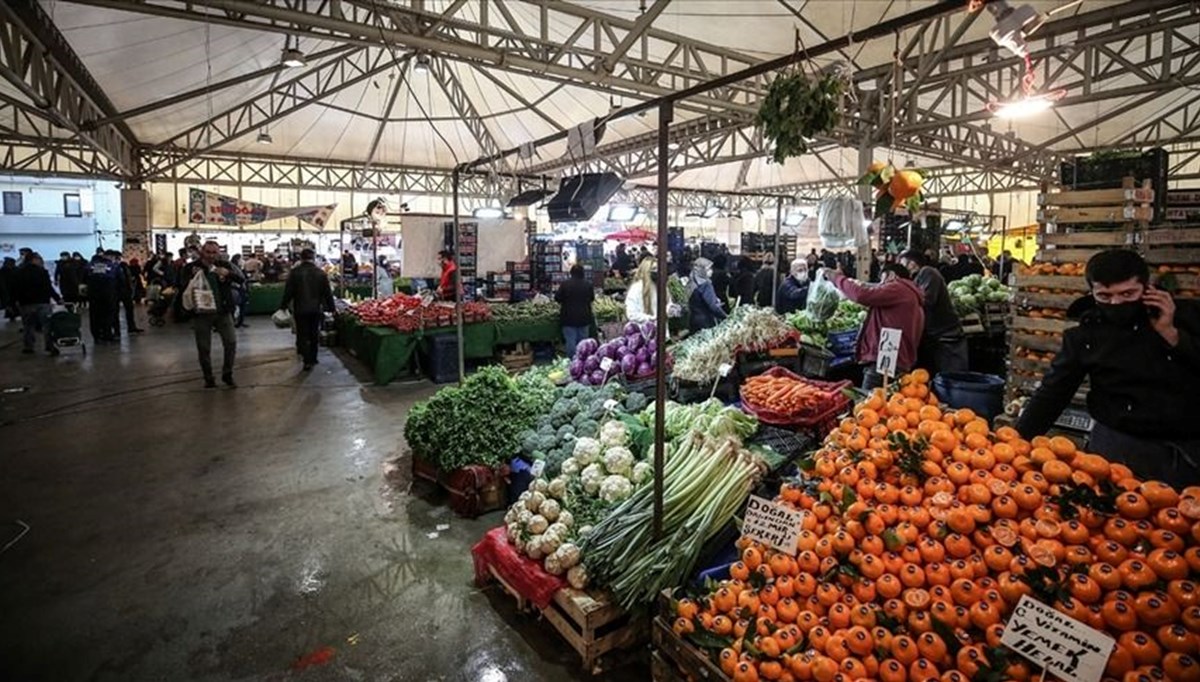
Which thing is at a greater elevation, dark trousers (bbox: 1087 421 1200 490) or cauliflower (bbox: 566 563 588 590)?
dark trousers (bbox: 1087 421 1200 490)

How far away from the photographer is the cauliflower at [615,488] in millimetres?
3426

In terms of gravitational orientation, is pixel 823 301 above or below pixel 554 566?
above

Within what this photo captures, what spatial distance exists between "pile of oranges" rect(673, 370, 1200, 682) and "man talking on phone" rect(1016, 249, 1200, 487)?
534 millimetres

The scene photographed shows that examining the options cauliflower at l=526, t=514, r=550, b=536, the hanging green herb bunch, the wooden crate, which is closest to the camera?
the wooden crate

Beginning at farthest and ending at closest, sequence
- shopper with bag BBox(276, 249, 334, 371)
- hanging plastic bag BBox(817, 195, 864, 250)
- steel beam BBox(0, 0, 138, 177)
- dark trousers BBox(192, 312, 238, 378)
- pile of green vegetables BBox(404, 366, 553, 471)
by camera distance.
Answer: shopper with bag BBox(276, 249, 334, 371) < dark trousers BBox(192, 312, 238, 378) < steel beam BBox(0, 0, 138, 177) < hanging plastic bag BBox(817, 195, 864, 250) < pile of green vegetables BBox(404, 366, 553, 471)

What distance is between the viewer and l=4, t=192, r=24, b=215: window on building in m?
27.2

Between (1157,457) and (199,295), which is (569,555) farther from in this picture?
(199,295)

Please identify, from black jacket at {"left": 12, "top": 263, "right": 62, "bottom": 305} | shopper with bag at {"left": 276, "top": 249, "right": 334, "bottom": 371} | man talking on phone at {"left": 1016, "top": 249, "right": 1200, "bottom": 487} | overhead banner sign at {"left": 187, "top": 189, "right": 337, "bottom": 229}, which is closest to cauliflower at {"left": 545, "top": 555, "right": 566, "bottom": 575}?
man talking on phone at {"left": 1016, "top": 249, "right": 1200, "bottom": 487}

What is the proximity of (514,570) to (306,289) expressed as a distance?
24.0 feet

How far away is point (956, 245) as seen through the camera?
12406 mm

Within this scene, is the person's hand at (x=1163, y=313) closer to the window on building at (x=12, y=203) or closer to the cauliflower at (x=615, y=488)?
the cauliflower at (x=615, y=488)

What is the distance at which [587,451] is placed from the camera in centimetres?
379

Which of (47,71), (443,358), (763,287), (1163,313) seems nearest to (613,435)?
(1163,313)

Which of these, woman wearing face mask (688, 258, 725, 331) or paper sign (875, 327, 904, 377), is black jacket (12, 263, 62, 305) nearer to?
woman wearing face mask (688, 258, 725, 331)
